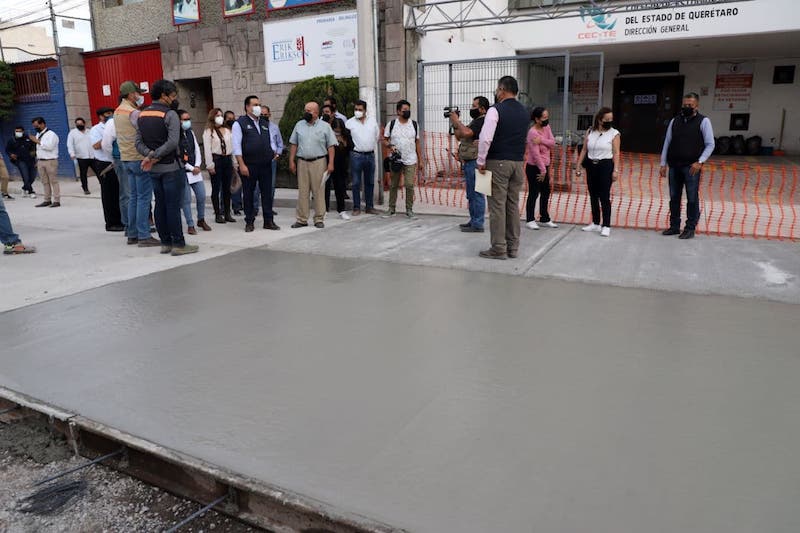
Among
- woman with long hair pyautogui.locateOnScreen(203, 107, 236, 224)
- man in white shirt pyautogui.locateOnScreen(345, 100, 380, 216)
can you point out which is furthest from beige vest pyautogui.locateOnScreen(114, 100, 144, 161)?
man in white shirt pyautogui.locateOnScreen(345, 100, 380, 216)

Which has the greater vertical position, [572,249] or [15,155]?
[15,155]

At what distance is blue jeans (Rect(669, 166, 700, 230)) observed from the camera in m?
7.49

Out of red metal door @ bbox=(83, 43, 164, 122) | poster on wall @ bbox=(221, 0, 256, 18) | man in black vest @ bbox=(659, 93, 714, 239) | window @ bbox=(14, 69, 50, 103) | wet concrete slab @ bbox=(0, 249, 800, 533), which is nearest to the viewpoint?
wet concrete slab @ bbox=(0, 249, 800, 533)

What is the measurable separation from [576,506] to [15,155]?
16060 mm

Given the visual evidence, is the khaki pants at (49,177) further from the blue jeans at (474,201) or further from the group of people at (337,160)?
the blue jeans at (474,201)

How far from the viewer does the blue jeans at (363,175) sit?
9.59m

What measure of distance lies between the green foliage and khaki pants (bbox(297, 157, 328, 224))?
14.4 meters

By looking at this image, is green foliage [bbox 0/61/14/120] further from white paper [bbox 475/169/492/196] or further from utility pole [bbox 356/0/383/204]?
white paper [bbox 475/169/492/196]

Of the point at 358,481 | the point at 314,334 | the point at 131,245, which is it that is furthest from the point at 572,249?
the point at 131,245

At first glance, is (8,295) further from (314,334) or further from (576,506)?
(576,506)

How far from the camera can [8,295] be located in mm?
5891

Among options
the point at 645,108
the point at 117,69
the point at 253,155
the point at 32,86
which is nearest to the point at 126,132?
the point at 253,155

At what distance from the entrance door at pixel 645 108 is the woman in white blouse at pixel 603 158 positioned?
13119 millimetres

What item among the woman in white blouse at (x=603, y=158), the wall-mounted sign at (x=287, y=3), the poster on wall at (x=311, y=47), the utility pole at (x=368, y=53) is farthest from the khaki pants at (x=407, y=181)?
the wall-mounted sign at (x=287, y=3)
